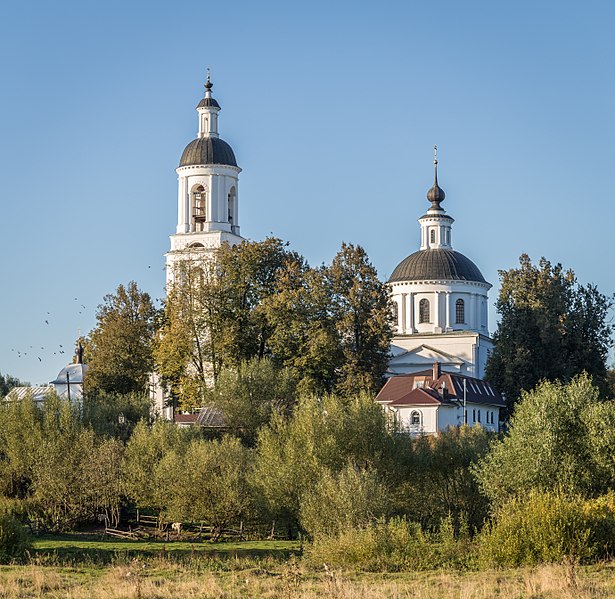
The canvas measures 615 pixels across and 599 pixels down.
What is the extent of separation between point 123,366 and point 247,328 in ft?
27.1

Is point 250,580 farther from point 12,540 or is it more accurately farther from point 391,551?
point 12,540

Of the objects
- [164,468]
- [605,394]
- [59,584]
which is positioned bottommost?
[59,584]

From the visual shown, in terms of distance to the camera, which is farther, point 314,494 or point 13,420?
point 13,420

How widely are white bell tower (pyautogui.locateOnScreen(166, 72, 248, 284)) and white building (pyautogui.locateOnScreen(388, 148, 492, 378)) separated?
17.6 m

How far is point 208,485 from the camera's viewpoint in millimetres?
43312

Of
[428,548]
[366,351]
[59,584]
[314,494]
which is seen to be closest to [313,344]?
[366,351]

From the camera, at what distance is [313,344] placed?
2424 inches

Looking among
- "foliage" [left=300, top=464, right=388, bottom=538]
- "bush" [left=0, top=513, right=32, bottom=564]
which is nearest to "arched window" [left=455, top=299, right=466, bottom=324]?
"foliage" [left=300, top=464, right=388, bottom=538]

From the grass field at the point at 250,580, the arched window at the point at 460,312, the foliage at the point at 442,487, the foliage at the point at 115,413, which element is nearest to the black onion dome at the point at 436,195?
the arched window at the point at 460,312

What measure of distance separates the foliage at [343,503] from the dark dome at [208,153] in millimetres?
37358

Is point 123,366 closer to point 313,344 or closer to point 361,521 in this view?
point 313,344

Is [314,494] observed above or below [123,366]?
below

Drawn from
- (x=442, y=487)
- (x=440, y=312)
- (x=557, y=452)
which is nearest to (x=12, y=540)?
(x=442, y=487)

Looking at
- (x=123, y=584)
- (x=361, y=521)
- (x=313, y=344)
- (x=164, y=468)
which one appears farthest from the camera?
(x=313, y=344)
